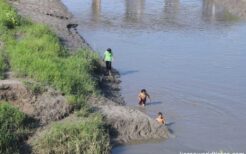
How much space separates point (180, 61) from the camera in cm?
2391

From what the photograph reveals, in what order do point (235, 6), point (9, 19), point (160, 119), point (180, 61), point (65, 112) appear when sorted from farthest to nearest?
point (235, 6), point (180, 61), point (9, 19), point (160, 119), point (65, 112)

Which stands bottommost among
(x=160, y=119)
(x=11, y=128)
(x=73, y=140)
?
(x=160, y=119)

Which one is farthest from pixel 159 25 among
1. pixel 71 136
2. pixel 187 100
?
pixel 71 136

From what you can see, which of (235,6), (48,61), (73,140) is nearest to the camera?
(73,140)

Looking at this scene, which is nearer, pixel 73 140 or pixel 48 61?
pixel 73 140

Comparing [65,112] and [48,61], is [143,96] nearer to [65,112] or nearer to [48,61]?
[48,61]

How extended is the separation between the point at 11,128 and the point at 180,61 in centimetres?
1131

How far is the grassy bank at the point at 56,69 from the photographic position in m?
14.0

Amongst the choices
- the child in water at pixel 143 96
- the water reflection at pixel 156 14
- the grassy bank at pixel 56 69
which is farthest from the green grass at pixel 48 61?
the water reflection at pixel 156 14

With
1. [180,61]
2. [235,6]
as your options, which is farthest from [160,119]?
[235,6]

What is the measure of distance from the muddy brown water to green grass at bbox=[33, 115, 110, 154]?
35.9 inches

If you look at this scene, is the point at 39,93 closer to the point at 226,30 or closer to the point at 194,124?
the point at 194,124

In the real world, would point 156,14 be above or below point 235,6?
below

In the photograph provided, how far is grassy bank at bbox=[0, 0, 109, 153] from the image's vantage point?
14.0 m
